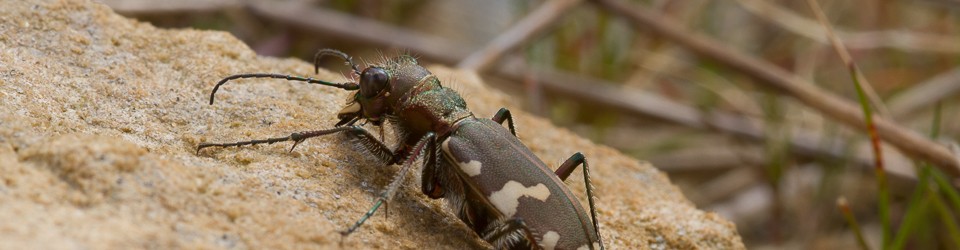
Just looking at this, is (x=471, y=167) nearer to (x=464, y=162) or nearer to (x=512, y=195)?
(x=464, y=162)

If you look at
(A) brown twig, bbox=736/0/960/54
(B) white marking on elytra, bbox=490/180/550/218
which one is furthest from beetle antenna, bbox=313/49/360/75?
(A) brown twig, bbox=736/0/960/54

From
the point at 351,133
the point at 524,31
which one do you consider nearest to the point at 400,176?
the point at 351,133

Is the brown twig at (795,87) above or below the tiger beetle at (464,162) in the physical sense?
above

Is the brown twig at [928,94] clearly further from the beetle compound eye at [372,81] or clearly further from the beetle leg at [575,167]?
the beetle compound eye at [372,81]

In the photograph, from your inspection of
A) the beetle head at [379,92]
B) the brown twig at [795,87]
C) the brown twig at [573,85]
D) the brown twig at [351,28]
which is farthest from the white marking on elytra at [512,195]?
the brown twig at [351,28]

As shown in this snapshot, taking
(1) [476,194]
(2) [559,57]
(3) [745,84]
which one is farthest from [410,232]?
(3) [745,84]

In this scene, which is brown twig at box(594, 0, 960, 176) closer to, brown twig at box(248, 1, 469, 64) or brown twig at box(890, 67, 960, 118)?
brown twig at box(248, 1, 469, 64)
